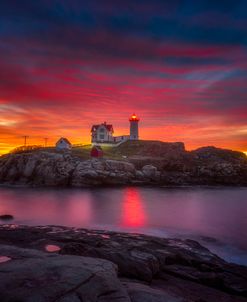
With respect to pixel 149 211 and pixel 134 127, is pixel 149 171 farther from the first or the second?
pixel 134 127

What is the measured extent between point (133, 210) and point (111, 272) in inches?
1205

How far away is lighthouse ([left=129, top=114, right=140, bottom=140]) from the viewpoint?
340ft

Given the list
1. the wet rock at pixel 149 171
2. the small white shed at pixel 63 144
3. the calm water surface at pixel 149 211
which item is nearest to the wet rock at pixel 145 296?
the calm water surface at pixel 149 211

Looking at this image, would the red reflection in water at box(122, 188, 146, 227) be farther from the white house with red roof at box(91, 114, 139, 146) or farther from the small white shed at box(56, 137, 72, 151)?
the white house with red roof at box(91, 114, 139, 146)

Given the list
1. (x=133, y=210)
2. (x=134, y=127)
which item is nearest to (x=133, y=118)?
(x=134, y=127)

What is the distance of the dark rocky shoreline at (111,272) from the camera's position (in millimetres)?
6500

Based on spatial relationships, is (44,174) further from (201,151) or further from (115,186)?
(201,151)

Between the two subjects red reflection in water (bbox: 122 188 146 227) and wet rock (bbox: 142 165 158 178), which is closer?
red reflection in water (bbox: 122 188 146 227)

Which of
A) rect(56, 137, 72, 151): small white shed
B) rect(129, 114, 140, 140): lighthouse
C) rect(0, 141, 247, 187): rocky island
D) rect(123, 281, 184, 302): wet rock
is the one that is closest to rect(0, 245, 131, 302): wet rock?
rect(123, 281, 184, 302): wet rock

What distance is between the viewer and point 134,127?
10475 cm

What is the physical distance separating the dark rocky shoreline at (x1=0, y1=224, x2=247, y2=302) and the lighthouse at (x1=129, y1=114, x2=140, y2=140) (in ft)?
283

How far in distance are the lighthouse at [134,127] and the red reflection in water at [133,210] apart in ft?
166

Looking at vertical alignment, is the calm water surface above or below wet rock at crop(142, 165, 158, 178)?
below

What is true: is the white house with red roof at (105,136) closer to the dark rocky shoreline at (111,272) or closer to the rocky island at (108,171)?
the rocky island at (108,171)
